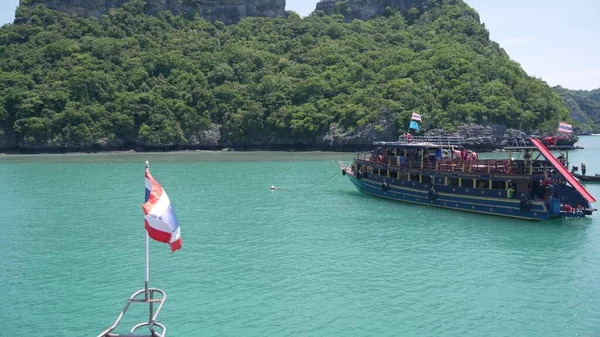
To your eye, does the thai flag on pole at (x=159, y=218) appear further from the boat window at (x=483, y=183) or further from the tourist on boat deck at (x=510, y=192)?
the boat window at (x=483, y=183)

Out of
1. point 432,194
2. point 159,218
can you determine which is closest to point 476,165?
point 432,194

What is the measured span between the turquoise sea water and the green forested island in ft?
195

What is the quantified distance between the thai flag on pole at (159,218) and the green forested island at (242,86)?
273 feet

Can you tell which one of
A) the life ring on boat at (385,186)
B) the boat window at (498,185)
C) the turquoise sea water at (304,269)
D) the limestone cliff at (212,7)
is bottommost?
the turquoise sea water at (304,269)

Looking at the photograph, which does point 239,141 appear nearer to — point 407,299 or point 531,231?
point 531,231

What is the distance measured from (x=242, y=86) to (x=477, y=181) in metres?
84.4

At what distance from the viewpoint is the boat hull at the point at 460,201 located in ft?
107

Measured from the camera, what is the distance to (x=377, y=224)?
3312 centimetres

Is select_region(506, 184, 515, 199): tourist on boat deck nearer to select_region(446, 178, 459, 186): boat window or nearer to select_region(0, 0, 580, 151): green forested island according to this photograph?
select_region(446, 178, 459, 186): boat window

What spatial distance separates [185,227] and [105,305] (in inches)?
509

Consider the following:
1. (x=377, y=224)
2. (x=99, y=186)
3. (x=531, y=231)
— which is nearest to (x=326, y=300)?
(x=377, y=224)

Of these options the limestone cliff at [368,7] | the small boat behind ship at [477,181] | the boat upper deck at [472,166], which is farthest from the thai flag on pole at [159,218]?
the limestone cliff at [368,7]

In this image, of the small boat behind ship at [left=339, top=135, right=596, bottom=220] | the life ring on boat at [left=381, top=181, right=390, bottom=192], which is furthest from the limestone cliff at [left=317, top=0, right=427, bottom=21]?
the life ring on boat at [left=381, top=181, right=390, bottom=192]

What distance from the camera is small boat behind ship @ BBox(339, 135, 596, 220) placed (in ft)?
106
